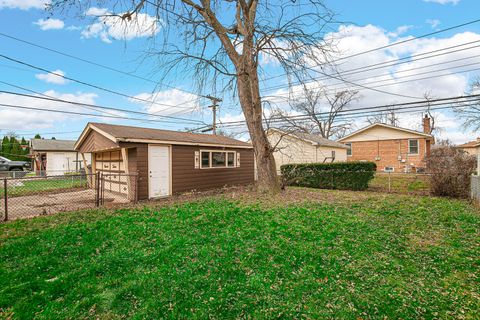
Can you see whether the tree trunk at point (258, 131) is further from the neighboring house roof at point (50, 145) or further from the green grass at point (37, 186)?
the neighboring house roof at point (50, 145)

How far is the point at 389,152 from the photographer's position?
18984 mm

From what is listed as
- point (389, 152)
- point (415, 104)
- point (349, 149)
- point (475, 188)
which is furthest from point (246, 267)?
point (349, 149)

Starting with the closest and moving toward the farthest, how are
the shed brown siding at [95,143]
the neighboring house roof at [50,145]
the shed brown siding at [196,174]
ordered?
1. the shed brown siding at [95,143]
2. the shed brown siding at [196,174]
3. the neighboring house roof at [50,145]

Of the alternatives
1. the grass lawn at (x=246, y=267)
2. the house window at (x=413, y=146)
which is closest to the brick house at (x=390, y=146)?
the house window at (x=413, y=146)

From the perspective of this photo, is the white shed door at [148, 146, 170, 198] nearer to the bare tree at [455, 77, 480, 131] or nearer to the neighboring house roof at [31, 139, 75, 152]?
the neighboring house roof at [31, 139, 75, 152]

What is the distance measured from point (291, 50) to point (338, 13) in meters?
1.55

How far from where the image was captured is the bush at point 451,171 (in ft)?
24.7

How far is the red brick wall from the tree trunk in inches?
599

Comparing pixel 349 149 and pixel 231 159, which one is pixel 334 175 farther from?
pixel 349 149

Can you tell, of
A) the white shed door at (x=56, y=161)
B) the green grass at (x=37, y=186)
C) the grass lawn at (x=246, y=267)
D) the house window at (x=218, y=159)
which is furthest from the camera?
the white shed door at (x=56, y=161)

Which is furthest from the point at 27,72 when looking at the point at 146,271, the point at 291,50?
the point at 146,271

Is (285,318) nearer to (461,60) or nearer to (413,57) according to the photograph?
(413,57)

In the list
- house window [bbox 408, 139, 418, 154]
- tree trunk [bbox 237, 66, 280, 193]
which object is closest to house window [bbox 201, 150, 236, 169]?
tree trunk [bbox 237, 66, 280, 193]

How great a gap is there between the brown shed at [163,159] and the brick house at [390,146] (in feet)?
39.8
